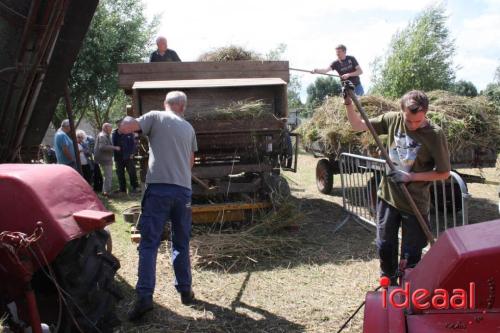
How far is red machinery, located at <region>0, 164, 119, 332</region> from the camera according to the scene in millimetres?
2293

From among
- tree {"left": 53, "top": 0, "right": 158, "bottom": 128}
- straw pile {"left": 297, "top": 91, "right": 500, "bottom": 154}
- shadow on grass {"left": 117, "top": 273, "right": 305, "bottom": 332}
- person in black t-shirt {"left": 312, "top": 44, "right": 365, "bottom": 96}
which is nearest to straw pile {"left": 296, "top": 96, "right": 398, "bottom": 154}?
straw pile {"left": 297, "top": 91, "right": 500, "bottom": 154}

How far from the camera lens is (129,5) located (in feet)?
61.2

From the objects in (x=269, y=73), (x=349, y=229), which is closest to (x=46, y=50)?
(x=269, y=73)

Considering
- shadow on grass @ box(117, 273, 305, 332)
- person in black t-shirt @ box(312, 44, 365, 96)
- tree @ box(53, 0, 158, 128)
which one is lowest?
shadow on grass @ box(117, 273, 305, 332)

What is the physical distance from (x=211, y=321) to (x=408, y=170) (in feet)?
6.46

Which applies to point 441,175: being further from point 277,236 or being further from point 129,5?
point 129,5

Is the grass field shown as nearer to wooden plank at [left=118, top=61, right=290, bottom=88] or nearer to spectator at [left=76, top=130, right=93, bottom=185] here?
wooden plank at [left=118, top=61, right=290, bottom=88]

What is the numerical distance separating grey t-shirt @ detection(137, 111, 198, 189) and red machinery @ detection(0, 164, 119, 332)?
975 millimetres

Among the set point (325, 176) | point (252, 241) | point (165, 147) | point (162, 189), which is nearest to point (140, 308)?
point (162, 189)

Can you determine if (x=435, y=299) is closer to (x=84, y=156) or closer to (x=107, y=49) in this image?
(x=84, y=156)

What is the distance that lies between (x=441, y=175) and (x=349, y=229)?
133 inches

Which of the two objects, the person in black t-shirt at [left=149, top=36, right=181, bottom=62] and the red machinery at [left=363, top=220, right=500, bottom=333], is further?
the person in black t-shirt at [left=149, top=36, right=181, bottom=62]

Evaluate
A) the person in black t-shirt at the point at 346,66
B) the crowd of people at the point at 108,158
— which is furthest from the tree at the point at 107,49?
the person in black t-shirt at the point at 346,66

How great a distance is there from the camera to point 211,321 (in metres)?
3.79
